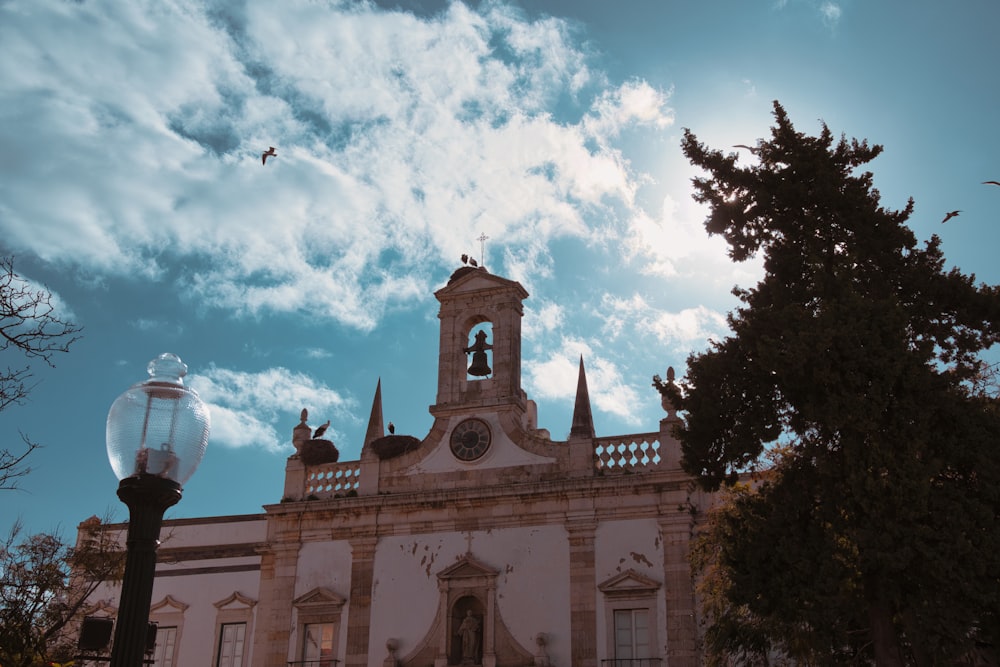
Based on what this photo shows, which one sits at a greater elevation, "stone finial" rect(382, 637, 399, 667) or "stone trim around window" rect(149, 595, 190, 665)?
"stone trim around window" rect(149, 595, 190, 665)

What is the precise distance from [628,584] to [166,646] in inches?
438

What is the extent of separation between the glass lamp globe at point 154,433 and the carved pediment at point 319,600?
16011 mm

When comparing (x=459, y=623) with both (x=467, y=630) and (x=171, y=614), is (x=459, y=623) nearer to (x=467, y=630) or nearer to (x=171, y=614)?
A: (x=467, y=630)

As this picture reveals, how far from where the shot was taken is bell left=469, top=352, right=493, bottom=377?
933 inches

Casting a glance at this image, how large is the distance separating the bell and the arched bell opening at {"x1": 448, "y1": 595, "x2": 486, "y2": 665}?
5149 mm

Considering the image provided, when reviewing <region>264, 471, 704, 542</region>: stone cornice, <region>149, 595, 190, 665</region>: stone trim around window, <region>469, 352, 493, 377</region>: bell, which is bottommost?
<region>149, 595, 190, 665</region>: stone trim around window

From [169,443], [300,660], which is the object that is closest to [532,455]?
[300,660]

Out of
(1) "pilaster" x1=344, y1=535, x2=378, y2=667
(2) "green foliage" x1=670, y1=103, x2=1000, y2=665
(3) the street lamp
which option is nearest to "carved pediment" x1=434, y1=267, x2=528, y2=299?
(1) "pilaster" x1=344, y1=535, x2=378, y2=667

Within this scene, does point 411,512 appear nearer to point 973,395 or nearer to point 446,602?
point 446,602

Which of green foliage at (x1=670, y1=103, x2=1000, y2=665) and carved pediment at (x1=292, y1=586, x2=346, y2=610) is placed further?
carved pediment at (x1=292, y1=586, x2=346, y2=610)

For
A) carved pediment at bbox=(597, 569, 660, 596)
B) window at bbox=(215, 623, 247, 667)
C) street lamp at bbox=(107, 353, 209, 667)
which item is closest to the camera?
street lamp at bbox=(107, 353, 209, 667)

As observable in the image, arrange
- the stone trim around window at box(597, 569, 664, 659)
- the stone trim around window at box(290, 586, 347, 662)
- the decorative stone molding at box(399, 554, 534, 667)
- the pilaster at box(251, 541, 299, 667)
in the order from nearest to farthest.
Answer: the stone trim around window at box(597, 569, 664, 659) → the decorative stone molding at box(399, 554, 534, 667) → the stone trim around window at box(290, 586, 347, 662) → the pilaster at box(251, 541, 299, 667)


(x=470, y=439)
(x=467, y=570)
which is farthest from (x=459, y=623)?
(x=470, y=439)

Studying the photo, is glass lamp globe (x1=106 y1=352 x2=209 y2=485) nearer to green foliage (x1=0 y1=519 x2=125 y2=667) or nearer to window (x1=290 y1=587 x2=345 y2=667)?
green foliage (x1=0 y1=519 x2=125 y2=667)
